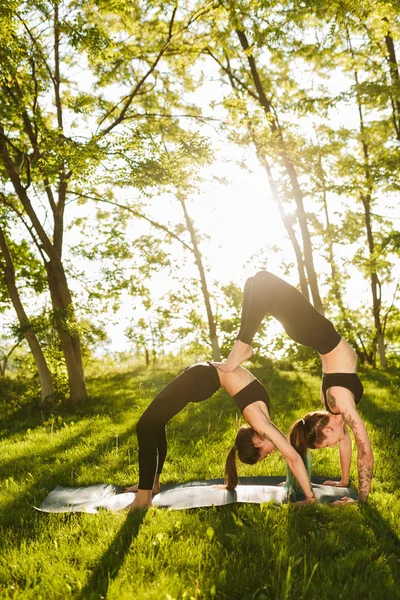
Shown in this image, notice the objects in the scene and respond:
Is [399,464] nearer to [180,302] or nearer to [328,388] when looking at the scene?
[328,388]

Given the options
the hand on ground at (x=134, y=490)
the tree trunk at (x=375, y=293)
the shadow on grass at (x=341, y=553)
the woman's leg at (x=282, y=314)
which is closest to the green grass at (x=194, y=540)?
the shadow on grass at (x=341, y=553)

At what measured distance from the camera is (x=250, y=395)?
163 inches

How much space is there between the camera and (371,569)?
2885mm

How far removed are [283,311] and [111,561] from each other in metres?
2.52

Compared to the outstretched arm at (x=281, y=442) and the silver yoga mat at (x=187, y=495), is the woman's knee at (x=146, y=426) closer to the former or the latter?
the silver yoga mat at (x=187, y=495)

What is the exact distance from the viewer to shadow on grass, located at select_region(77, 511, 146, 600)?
2719 mm

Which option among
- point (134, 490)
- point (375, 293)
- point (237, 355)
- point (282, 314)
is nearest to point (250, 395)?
point (237, 355)

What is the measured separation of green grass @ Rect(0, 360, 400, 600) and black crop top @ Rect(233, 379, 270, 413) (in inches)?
37.6

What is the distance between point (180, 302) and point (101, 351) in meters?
3.96

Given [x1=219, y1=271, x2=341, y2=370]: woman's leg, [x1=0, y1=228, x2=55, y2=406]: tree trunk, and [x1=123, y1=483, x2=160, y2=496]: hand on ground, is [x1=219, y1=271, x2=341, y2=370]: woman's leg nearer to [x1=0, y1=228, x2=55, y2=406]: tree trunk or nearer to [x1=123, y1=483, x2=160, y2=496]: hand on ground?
[x1=123, y1=483, x2=160, y2=496]: hand on ground

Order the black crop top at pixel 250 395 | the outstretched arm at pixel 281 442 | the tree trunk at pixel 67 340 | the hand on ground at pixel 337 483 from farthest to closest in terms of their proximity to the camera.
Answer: the tree trunk at pixel 67 340 → the hand on ground at pixel 337 483 → the black crop top at pixel 250 395 → the outstretched arm at pixel 281 442

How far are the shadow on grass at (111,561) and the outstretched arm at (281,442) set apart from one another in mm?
1351

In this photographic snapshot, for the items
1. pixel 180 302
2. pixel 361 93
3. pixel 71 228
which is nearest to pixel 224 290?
pixel 180 302

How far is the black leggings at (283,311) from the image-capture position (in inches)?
156
